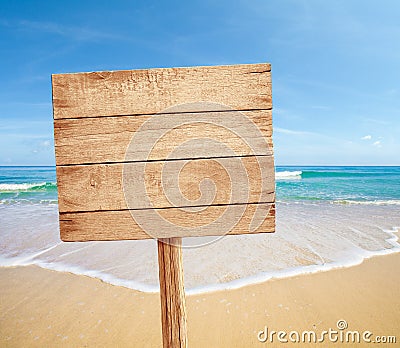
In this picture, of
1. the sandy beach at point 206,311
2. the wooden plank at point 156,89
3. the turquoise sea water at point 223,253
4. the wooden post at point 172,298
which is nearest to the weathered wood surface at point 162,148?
the wooden plank at point 156,89

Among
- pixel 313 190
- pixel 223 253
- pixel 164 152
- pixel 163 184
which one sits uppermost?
pixel 164 152

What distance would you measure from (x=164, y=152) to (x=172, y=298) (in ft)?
2.44

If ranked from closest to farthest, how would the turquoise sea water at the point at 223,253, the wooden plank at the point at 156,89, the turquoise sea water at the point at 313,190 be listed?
the wooden plank at the point at 156,89 < the turquoise sea water at the point at 223,253 < the turquoise sea water at the point at 313,190

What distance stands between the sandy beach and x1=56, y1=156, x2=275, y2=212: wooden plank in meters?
1.98

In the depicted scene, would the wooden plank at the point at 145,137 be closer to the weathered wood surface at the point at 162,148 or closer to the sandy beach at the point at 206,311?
the weathered wood surface at the point at 162,148

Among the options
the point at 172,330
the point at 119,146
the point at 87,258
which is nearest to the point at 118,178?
the point at 119,146

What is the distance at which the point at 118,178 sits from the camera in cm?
129

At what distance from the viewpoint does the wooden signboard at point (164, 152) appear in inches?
49.2

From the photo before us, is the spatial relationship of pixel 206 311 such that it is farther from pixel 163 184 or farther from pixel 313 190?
pixel 313 190

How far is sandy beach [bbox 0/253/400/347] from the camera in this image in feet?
9.23

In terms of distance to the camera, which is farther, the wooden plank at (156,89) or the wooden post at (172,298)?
the wooden post at (172,298)

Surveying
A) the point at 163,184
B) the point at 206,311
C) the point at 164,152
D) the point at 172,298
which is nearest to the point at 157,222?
the point at 163,184

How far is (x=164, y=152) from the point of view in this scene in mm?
1284

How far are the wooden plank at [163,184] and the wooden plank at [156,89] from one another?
0.76ft
